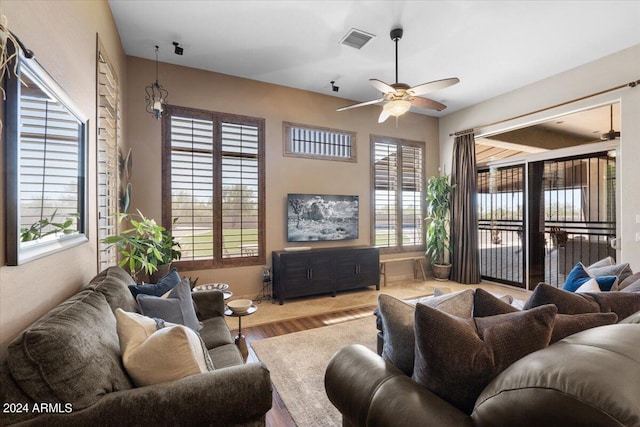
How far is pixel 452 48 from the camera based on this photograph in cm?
345

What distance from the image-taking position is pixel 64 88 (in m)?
1.58

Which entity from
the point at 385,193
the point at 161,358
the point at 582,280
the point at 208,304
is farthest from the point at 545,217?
the point at 161,358

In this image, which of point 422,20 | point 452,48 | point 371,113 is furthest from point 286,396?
point 371,113

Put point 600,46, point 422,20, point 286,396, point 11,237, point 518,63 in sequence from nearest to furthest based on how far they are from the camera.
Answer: point 11,237 < point 286,396 < point 422,20 < point 600,46 < point 518,63

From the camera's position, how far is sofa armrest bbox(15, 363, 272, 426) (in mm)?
969

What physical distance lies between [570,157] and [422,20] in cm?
316

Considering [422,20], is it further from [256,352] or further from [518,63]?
[256,352]

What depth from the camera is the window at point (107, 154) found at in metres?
2.30

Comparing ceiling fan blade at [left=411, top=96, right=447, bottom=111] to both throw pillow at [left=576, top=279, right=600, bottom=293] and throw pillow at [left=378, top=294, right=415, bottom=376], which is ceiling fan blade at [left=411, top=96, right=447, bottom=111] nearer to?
throw pillow at [left=576, top=279, right=600, bottom=293]

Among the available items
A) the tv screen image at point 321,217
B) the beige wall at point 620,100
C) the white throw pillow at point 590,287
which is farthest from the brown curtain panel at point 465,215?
the white throw pillow at point 590,287

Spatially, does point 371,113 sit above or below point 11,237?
above

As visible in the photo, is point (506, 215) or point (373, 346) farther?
point (506, 215)

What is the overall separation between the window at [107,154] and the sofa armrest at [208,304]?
0.80 m

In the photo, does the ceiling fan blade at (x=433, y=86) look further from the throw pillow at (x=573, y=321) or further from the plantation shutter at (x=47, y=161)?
the plantation shutter at (x=47, y=161)
